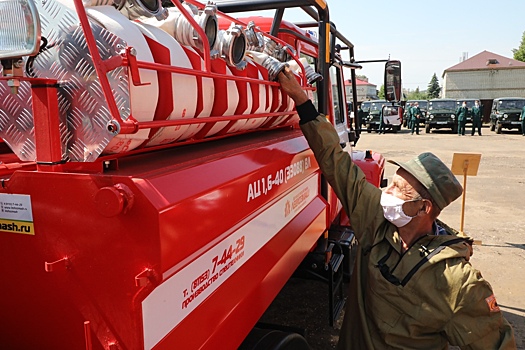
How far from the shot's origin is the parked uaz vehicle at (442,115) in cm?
2244

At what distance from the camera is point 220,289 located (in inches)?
61.4

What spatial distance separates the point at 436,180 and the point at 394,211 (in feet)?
0.78

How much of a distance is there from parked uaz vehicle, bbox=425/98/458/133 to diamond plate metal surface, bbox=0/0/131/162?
23.5 m

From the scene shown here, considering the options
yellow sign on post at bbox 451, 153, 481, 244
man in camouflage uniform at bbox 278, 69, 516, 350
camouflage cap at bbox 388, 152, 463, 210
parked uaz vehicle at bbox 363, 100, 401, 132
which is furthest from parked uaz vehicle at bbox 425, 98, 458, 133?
camouflage cap at bbox 388, 152, 463, 210

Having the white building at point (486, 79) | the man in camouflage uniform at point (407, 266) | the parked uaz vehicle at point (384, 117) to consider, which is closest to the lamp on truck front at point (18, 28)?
the man in camouflage uniform at point (407, 266)

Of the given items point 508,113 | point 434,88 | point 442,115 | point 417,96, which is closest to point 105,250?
point 442,115

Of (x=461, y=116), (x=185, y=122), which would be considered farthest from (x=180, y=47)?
(x=461, y=116)

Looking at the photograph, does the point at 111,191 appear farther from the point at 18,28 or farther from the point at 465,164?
the point at 465,164

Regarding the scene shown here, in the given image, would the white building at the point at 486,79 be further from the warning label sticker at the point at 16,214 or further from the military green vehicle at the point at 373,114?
the warning label sticker at the point at 16,214

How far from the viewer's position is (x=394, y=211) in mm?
2088

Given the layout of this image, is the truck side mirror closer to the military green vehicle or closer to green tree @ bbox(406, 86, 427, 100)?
the military green vehicle

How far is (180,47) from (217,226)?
26.5 inches

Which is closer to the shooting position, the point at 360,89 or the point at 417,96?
the point at 360,89

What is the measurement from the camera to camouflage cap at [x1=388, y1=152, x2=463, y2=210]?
6.61 ft
